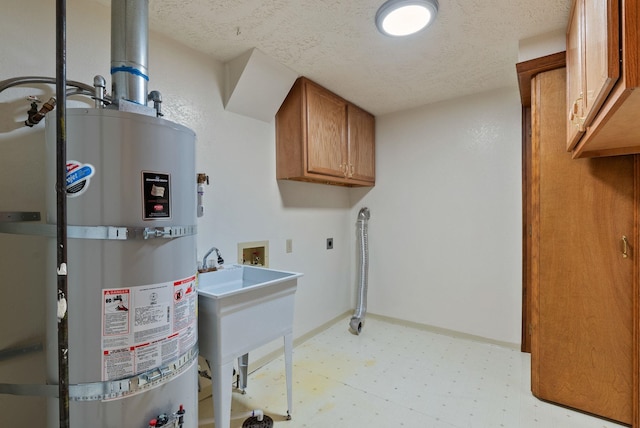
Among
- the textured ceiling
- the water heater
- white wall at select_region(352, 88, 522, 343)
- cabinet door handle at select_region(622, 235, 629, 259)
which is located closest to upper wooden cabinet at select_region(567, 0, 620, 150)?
the textured ceiling

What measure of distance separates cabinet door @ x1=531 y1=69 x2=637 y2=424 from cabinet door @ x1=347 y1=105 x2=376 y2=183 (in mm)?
1426

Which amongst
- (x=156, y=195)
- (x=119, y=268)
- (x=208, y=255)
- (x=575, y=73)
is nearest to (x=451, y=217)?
(x=575, y=73)

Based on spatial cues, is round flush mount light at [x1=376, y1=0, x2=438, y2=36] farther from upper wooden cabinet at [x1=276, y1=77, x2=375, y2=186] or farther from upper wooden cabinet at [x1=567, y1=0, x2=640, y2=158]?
upper wooden cabinet at [x1=276, y1=77, x2=375, y2=186]

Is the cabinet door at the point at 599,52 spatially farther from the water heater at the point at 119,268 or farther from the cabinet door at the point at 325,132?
the cabinet door at the point at 325,132

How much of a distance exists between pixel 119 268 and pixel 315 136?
68.4 inches

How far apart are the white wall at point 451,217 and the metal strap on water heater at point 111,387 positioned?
2.43 m

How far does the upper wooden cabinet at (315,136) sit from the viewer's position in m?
2.26

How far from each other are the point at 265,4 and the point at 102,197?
1187 millimetres

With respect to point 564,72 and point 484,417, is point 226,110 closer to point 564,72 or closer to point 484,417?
point 564,72

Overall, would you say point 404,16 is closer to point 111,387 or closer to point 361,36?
point 361,36

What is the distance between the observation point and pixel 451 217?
277 cm

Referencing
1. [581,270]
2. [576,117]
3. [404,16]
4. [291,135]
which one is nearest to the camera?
[576,117]

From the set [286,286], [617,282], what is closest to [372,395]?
[286,286]

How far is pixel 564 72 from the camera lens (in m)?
1.68
